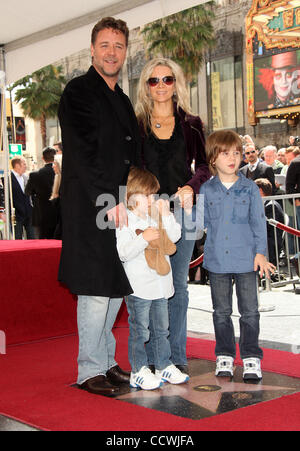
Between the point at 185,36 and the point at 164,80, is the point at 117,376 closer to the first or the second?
the point at 164,80

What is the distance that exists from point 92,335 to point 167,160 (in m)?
1.21

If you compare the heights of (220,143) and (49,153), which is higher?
(49,153)

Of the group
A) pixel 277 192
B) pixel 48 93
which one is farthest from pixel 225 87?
pixel 277 192

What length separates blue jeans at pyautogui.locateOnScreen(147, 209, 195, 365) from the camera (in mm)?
4188

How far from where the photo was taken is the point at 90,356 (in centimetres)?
387

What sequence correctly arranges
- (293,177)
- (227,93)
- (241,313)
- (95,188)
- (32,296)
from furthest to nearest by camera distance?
(227,93), (293,177), (32,296), (241,313), (95,188)

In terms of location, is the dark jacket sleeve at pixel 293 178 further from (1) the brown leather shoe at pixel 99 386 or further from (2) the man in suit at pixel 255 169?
(1) the brown leather shoe at pixel 99 386

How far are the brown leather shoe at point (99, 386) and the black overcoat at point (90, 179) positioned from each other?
21.7 inches

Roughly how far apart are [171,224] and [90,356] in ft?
3.09

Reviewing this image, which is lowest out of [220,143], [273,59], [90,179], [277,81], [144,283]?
[144,283]

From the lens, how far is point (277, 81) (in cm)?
2616

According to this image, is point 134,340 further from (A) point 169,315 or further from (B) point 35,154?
(B) point 35,154

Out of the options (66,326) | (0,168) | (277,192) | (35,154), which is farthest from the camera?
(35,154)

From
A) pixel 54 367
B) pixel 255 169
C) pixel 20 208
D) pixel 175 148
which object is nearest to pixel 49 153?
pixel 20 208
